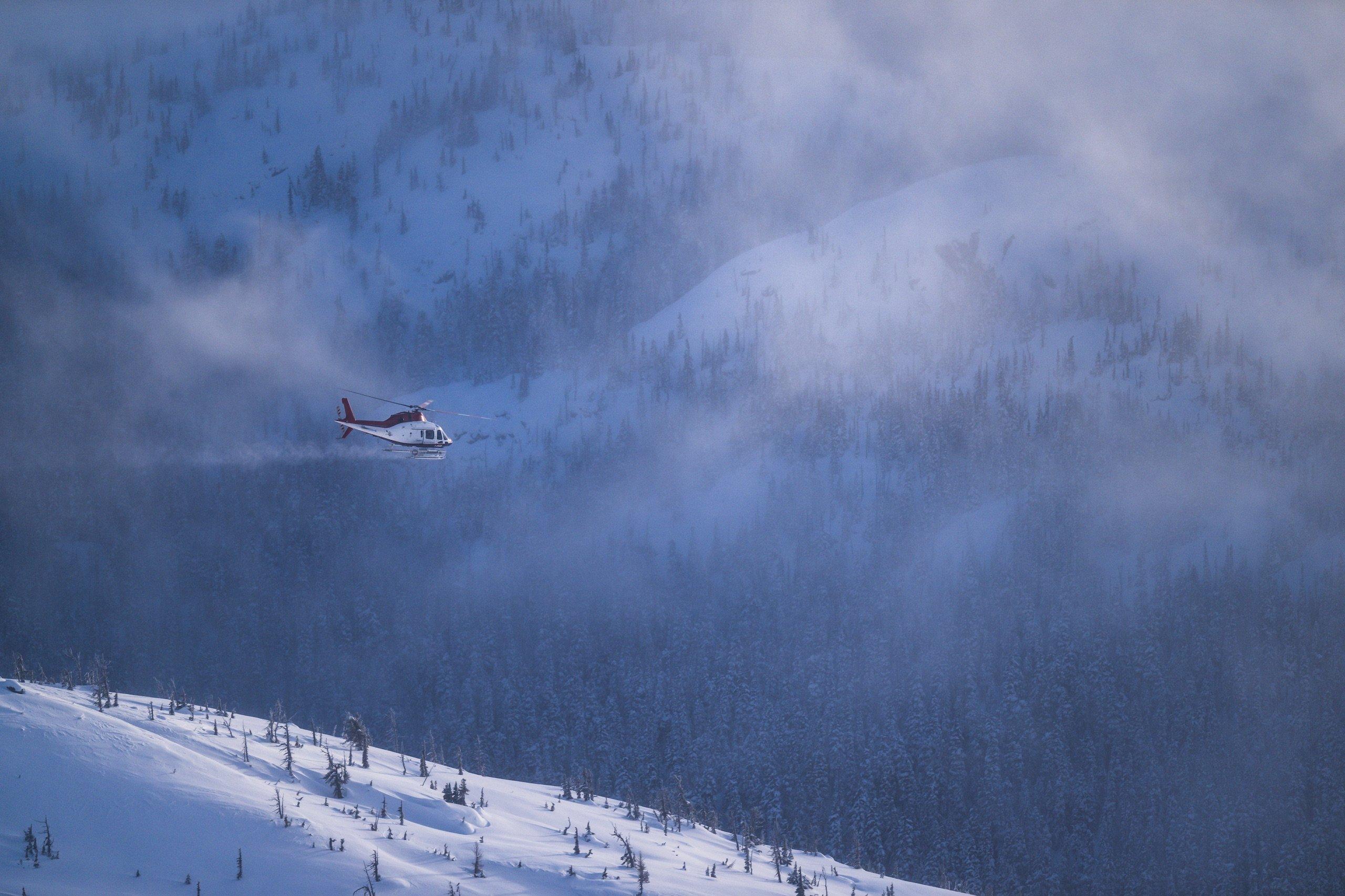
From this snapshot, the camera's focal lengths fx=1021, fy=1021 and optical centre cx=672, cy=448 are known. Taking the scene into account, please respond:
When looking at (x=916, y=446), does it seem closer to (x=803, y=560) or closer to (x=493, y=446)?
(x=803, y=560)

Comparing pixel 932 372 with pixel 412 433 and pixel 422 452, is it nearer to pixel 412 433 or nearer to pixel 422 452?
pixel 422 452

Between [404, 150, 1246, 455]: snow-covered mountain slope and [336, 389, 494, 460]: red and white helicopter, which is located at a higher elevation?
[404, 150, 1246, 455]: snow-covered mountain slope

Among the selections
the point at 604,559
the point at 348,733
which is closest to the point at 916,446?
the point at 604,559

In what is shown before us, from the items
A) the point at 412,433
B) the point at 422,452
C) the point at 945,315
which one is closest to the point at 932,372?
the point at 945,315

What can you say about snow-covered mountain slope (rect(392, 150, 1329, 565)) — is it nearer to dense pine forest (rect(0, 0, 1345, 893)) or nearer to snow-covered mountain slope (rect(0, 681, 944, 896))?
dense pine forest (rect(0, 0, 1345, 893))

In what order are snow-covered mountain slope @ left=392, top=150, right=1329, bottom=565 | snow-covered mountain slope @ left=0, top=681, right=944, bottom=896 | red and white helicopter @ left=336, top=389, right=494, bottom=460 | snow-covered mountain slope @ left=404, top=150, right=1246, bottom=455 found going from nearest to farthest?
snow-covered mountain slope @ left=0, top=681, right=944, bottom=896
red and white helicopter @ left=336, top=389, right=494, bottom=460
snow-covered mountain slope @ left=392, top=150, right=1329, bottom=565
snow-covered mountain slope @ left=404, top=150, right=1246, bottom=455

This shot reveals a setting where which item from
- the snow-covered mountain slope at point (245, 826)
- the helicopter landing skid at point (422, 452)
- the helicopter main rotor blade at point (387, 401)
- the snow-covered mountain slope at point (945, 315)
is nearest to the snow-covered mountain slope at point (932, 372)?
the snow-covered mountain slope at point (945, 315)

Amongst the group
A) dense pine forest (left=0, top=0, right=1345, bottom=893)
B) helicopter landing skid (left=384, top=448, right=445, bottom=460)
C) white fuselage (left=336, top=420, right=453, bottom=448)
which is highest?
dense pine forest (left=0, top=0, right=1345, bottom=893)

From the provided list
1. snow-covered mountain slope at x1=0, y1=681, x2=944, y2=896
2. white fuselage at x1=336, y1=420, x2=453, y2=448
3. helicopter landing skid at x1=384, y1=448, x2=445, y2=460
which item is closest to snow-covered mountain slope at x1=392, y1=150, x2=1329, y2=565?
helicopter landing skid at x1=384, y1=448, x2=445, y2=460
